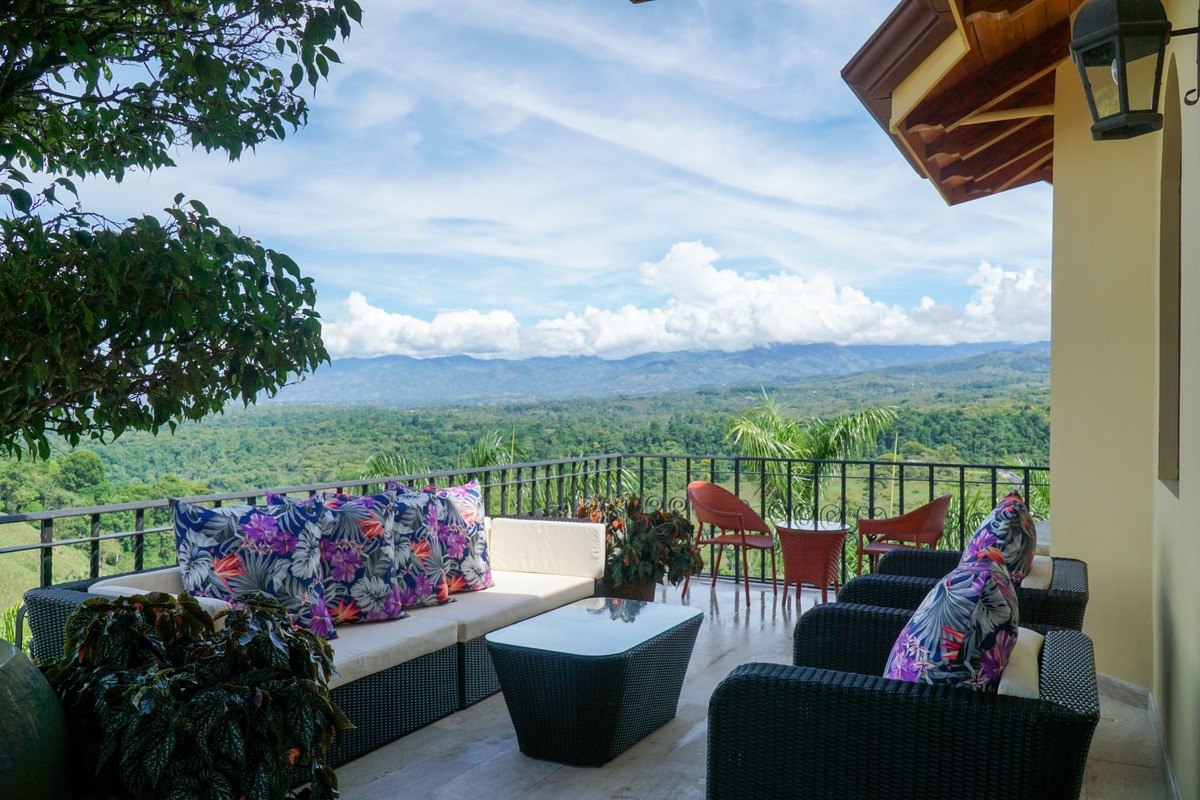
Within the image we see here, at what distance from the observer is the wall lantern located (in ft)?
6.43

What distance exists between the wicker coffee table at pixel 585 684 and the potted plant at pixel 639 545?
1.21 meters

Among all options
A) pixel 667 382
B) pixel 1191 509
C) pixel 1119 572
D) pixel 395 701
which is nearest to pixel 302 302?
pixel 395 701

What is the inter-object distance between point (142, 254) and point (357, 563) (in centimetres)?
175

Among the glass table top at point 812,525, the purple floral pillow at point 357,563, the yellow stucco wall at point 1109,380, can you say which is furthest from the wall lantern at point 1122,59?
the glass table top at point 812,525

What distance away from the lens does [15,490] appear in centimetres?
1068

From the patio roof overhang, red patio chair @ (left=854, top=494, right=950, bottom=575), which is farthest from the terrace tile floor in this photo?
the patio roof overhang

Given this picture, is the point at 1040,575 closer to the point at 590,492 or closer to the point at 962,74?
the point at 962,74

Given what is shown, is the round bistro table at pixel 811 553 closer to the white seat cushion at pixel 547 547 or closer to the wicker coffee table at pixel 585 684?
the white seat cushion at pixel 547 547

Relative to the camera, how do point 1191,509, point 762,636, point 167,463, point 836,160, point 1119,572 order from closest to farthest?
point 1191,509 < point 1119,572 < point 762,636 < point 167,463 < point 836,160

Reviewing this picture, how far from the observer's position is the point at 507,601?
395 cm

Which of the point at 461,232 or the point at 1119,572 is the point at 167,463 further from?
the point at 461,232

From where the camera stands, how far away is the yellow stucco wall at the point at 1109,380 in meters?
3.94

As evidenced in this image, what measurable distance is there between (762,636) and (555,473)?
230cm

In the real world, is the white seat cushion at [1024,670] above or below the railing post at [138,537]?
below
